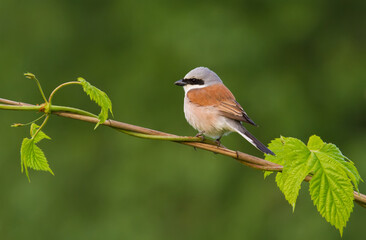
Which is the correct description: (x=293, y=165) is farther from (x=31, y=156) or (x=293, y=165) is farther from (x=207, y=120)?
(x=207, y=120)

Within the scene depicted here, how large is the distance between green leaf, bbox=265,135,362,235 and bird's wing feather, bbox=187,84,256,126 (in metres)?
1.25

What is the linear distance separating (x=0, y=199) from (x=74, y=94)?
7.23 ft

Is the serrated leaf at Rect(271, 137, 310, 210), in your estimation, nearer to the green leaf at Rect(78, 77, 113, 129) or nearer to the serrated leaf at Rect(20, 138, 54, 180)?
the green leaf at Rect(78, 77, 113, 129)

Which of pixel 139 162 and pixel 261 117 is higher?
pixel 261 117

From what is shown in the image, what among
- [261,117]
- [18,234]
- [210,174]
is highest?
[261,117]

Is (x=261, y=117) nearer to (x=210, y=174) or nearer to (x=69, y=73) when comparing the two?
(x=210, y=174)

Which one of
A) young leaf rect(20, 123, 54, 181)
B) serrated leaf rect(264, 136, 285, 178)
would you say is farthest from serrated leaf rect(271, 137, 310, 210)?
young leaf rect(20, 123, 54, 181)

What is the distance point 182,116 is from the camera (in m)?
8.51

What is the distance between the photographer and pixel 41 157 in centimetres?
217

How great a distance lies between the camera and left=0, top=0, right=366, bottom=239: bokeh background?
806cm

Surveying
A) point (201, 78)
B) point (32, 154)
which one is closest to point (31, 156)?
point (32, 154)

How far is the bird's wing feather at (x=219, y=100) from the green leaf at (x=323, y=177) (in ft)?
4.11

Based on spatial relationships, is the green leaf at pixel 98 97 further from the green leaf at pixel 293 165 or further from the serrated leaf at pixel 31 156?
the green leaf at pixel 293 165

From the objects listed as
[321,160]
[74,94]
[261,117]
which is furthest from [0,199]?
[321,160]
